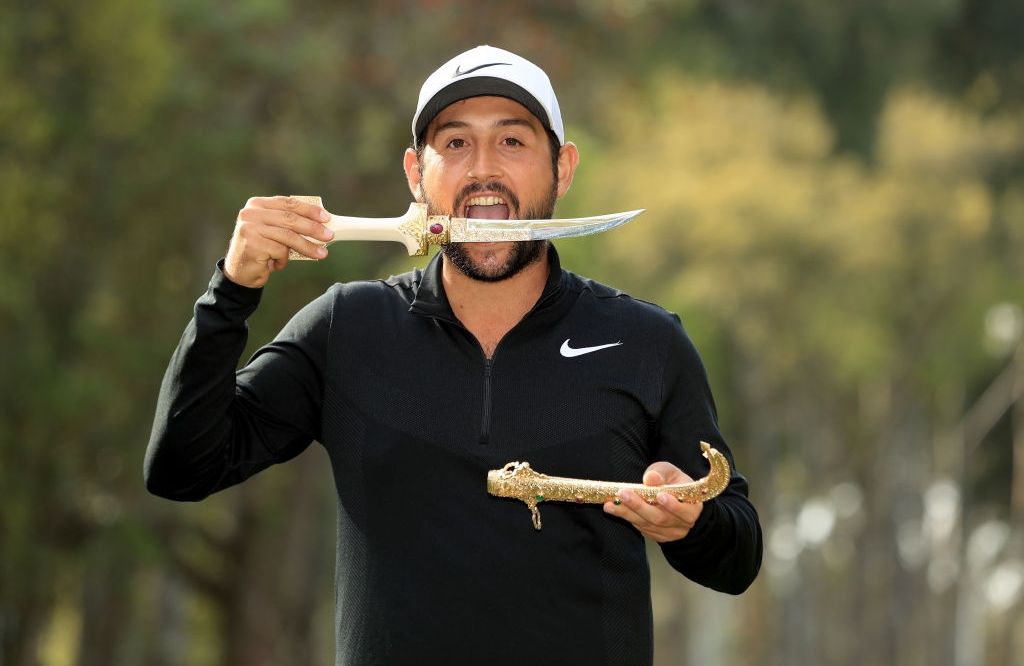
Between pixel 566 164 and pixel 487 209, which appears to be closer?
pixel 487 209

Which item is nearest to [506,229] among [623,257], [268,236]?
[268,236]

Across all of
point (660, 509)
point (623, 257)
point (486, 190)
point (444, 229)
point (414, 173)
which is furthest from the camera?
point (623, 257)

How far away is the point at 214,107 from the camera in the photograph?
20484 mm

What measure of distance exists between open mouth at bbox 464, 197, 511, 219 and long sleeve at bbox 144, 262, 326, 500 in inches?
17.3

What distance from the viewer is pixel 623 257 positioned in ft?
99.3

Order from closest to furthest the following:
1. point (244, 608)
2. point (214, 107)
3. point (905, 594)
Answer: point (214, 107)
point (244, 608)
point (905, 594)

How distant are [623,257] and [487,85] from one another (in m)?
26.4

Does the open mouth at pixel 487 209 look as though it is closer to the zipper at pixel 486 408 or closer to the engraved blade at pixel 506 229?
the engraved blade at pixel 506 229

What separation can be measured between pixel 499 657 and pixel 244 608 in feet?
62.1

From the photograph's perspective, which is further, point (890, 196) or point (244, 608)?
point (890, 196)

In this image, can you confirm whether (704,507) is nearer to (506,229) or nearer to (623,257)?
(506,229)

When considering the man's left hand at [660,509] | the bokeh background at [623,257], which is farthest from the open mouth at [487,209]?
the bokeh background at [623,257]

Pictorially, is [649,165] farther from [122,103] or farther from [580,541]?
[580,541]

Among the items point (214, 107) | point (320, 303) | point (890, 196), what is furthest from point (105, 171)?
point (890, 196)
